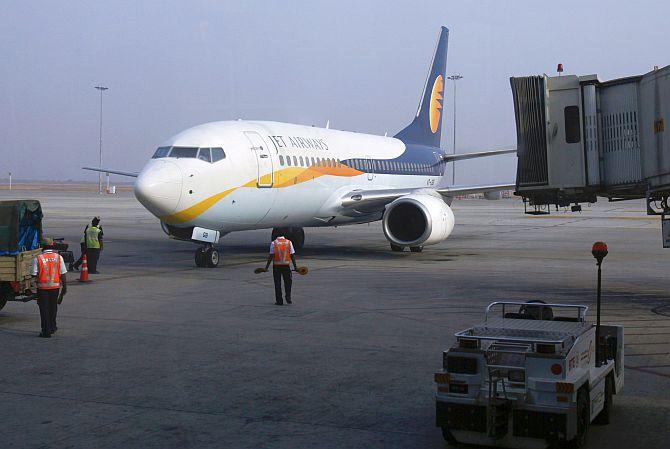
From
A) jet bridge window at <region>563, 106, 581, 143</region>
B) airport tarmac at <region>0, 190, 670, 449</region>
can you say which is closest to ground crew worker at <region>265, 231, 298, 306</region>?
airport tarmac at <region>0, 190, 670, 449</region>

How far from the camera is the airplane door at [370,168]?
29.8 m

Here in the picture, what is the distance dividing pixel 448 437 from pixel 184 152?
16.1m

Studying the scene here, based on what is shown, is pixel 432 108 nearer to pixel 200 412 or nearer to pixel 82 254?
pixel 82 254

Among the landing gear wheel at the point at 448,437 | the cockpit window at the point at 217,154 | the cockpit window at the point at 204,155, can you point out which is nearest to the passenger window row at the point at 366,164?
the cockpit window at the point at 217,154

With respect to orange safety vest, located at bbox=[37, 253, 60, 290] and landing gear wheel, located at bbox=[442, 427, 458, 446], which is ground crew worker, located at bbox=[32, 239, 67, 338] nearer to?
orange safety vest, located at bbox=[37, 253, 60, 290]

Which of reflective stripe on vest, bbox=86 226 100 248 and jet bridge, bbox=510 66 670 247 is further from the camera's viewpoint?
reflective stripe on vest, bbox=86 226 100 248

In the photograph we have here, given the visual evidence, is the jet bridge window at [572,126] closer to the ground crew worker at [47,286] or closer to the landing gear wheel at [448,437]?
the landing gear wheel at [448,437]

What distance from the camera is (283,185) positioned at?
2439 centimetres

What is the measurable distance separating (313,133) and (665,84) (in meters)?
16.0

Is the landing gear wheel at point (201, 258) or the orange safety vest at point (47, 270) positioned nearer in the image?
the orange safety vest at point (47, 270)

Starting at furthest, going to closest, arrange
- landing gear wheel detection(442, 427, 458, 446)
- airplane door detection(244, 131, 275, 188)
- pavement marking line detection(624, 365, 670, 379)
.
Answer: airplane door detection(244, 131, 275, 188)
pavement marking line detection(624, 365, 670, 379)
landing gear wheel detection(442, 427, 458, 446)

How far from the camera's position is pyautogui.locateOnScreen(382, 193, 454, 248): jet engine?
25125mm

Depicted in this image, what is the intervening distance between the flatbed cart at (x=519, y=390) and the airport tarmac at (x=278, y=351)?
0.50 m

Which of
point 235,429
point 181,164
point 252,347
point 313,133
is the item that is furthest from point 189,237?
point 235,429
